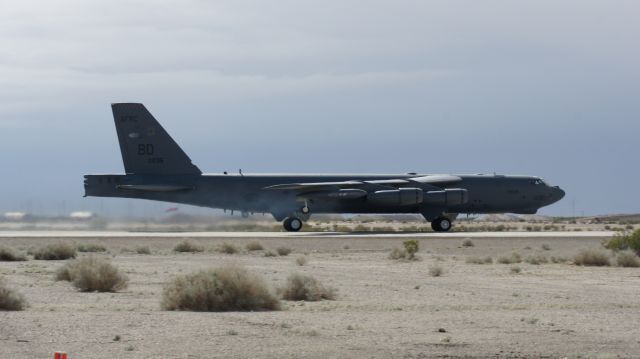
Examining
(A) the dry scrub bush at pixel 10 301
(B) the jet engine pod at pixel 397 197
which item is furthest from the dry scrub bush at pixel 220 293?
(B) the jet engine pod at pixel 397 197

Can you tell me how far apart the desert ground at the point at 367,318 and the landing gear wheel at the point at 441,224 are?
88.2 feet

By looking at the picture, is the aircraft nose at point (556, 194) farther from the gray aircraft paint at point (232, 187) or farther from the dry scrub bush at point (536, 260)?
the dry scrub bush at point (536, 260)

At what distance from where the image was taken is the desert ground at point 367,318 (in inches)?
577

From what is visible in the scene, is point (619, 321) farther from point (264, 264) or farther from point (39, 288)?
point (264, 264)

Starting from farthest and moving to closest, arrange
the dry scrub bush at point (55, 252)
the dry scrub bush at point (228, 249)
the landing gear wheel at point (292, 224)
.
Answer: the landing gear wheel at point (292, 224) → the dry scrub bush at point (228, 249) → the dry scrub bush at point (55, 252)

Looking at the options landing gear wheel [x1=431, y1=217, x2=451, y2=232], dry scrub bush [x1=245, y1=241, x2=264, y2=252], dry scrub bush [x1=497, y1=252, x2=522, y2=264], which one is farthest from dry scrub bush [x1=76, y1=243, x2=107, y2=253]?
landing gear wheel [x1=431, y1=217, x2=451, y2=232]

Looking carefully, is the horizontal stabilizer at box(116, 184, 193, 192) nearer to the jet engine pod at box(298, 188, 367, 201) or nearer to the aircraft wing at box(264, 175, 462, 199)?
the aircraft wing at box(264, 175, 462, 199)

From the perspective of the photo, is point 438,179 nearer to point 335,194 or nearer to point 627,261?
point 335,194

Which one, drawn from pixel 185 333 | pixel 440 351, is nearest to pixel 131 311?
pixel 185 333

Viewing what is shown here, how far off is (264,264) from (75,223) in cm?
3353

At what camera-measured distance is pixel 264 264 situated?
33.9m

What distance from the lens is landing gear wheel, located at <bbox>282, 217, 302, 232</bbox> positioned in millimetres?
59156

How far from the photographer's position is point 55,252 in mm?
37219

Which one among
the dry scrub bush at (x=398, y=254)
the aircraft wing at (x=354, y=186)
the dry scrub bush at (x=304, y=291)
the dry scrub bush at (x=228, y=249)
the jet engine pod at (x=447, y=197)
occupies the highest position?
the aircraft wing at (x=354, y=186)
